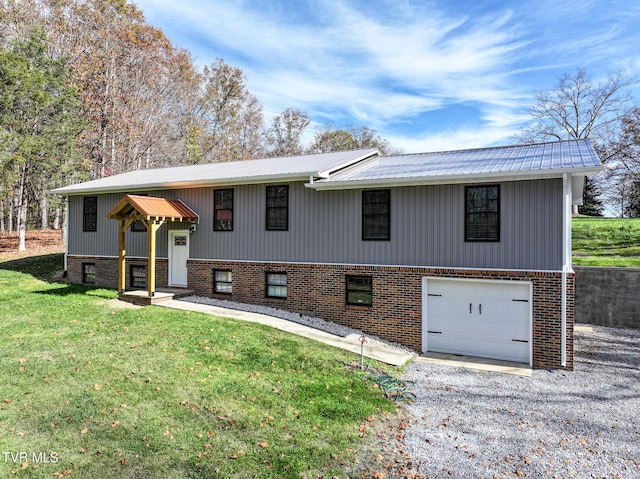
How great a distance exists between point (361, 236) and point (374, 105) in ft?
58.8

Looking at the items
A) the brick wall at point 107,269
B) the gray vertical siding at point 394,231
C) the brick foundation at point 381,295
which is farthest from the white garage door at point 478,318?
the brick wall at point 107,269

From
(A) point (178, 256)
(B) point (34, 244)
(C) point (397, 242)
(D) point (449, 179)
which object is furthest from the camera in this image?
(B) point (34, 244)

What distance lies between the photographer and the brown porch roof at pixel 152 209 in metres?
12.8

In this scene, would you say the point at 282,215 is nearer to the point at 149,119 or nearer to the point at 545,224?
the point at 545,224

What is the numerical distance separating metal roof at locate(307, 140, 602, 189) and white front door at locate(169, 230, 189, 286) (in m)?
5.87

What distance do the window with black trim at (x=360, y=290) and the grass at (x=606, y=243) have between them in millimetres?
11307

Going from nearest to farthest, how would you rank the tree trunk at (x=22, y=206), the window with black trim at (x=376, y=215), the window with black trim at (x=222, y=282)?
1. the window with black trim at (x=376, y=215)
2. the window with black trim at (x=222, y=282)
3. the tree trunk at (x=22, y=206)

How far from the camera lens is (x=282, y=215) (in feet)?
42.8

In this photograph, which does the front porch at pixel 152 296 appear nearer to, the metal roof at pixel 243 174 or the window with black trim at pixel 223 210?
the window with black trim at pixel 223 210

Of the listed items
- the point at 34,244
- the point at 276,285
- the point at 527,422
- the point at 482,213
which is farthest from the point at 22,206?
the point at 527,422

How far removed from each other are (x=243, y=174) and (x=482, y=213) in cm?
784

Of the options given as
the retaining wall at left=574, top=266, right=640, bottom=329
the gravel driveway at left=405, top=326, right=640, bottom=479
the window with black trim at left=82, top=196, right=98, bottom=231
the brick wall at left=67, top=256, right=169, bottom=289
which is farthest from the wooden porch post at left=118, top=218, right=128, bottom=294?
the retaining wall at left=574, top=266, right=640, bottom=329

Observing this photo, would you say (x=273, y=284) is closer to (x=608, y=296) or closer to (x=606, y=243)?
(x=608, y=296)

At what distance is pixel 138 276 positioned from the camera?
15594 millimetres
